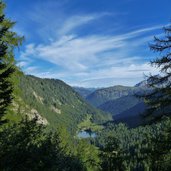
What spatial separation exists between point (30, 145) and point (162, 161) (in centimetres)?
879

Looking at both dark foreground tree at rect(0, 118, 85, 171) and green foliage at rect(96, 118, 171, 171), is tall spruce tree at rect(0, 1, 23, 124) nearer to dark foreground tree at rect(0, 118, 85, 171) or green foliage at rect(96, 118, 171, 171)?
dark foreground tree at rect(0, 118, 85, 171)

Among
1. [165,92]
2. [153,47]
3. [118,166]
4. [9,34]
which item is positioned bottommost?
[118,166]

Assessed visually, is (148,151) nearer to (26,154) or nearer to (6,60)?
(26,154)

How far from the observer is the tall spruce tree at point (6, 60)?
21.1 meters

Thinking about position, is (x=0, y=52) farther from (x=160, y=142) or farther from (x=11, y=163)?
(x=160, y=142)

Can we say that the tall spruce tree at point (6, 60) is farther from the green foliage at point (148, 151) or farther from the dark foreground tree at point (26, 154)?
the green foliage at point (148, 151)

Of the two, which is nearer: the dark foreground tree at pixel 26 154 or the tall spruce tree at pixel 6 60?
the dark foreground tree at pixel 26 154

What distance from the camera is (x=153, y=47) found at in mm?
19859

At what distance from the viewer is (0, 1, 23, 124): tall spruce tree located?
69.2 ft

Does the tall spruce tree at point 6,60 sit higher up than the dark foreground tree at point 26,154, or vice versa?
the tall spruce tree at point 6,60

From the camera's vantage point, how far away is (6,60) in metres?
23.2

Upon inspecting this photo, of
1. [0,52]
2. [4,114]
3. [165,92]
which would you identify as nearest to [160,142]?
[165,92]

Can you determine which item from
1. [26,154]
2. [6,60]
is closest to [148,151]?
[26,154]

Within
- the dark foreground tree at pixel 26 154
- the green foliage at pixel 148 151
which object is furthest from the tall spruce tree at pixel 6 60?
the green foliage at pixel 148 151
